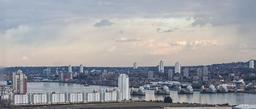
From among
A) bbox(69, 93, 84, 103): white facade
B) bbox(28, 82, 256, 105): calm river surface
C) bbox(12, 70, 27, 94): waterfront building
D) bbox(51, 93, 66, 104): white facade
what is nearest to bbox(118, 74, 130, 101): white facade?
bbox(28, 82, 256, 105): calm river surface

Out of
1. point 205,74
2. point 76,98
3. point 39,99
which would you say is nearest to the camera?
point 39,99

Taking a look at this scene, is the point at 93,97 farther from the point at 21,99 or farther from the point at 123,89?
the point at 21,99

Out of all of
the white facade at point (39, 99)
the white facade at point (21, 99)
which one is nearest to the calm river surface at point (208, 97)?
the white facade at point (39, 99)

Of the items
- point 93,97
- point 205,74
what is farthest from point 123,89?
point 205,74

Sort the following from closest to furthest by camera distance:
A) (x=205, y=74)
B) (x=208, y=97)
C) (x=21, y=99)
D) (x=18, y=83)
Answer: (x=21, y=99), (x=18, y=83), (x=208, y=97), (x=205, y=74)

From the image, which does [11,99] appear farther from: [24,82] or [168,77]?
[168,77]

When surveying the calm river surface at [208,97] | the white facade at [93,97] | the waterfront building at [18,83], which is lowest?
the calm river surface at [208,97]

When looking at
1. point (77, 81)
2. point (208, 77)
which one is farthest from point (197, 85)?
point (77, 81)

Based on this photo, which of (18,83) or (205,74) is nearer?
(18,83)

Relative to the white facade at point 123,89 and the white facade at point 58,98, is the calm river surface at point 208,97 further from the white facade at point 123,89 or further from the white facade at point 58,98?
the white facade at point 58,98

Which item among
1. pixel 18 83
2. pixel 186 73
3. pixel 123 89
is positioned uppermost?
pixel 186 73

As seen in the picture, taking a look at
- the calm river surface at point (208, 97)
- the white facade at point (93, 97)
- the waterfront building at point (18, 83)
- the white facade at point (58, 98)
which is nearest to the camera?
the white facade at point (58, 98)
